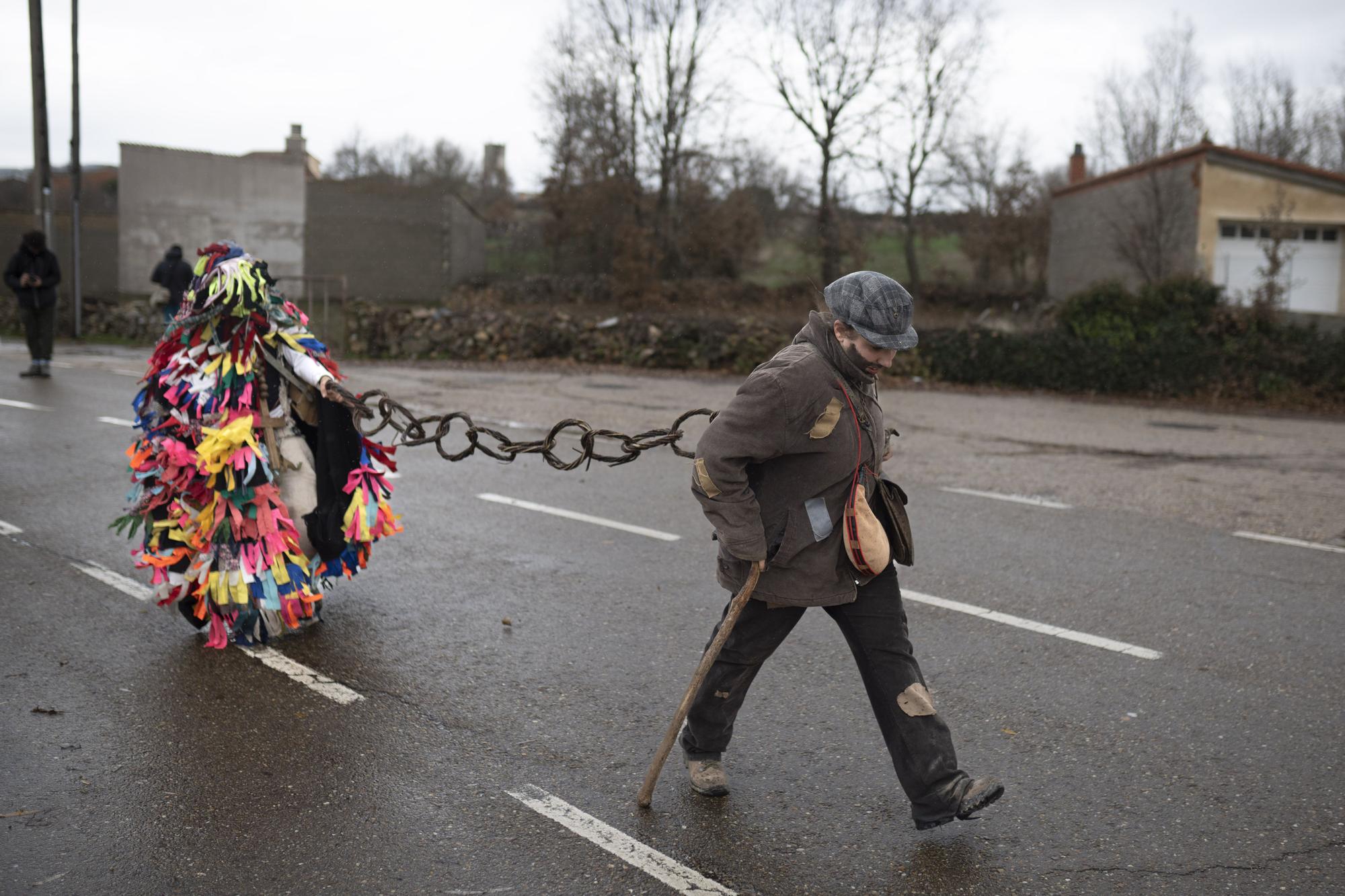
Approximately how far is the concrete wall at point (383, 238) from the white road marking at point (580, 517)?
28602 millimetres

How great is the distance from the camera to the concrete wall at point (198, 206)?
111ft

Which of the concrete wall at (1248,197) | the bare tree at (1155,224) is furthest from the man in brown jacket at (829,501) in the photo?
the concrete wall at (1248,197)

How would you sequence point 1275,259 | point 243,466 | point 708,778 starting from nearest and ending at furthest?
point 708,778 < point 243,466 < point 1275,259

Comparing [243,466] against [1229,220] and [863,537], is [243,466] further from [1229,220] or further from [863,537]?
[1229,220]

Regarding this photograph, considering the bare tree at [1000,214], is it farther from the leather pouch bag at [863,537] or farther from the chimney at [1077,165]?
the leather pouch bag at [863,537]

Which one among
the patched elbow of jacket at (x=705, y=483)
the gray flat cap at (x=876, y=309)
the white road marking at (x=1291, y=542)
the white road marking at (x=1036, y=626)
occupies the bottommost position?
the white road marking at (x=1036, y=626)

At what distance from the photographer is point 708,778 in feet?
12.4

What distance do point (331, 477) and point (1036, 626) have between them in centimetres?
349

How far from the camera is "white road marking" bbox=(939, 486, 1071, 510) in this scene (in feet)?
28.8

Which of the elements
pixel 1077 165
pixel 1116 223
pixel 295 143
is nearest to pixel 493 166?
pixel 295 143

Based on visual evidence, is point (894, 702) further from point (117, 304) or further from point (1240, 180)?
point (117, 304)

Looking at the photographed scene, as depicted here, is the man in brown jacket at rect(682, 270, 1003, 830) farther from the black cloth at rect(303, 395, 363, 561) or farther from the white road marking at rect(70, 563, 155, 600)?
the white road marking at rect(70, 563, 155, 600)

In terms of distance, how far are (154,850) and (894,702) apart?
7.42ft

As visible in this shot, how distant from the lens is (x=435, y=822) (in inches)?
140
